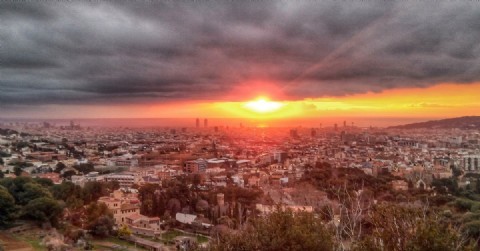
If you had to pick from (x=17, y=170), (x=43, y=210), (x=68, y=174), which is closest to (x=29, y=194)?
(x=43, y=210)

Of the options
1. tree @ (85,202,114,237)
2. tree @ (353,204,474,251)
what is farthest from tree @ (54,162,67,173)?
tree @ (353,204,474,251)

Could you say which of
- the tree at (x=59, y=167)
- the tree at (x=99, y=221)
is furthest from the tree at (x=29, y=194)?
the tree at (x=59, y=167)

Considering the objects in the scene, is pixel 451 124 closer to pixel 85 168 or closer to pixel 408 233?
pixel 408 233

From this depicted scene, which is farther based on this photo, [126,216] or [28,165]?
[28,165]

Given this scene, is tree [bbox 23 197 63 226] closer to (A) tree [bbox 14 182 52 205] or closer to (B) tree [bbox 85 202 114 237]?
(A) tree [bbox 14 182 52 205]

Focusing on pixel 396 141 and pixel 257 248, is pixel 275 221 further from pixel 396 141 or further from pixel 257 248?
pixel 396 141

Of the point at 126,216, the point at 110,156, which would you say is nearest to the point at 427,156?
the point at 126,216

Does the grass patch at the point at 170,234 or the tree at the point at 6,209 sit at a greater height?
the tree at the point at 6,209

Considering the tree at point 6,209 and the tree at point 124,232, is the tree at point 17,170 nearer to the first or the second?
the tree at point 6,209
